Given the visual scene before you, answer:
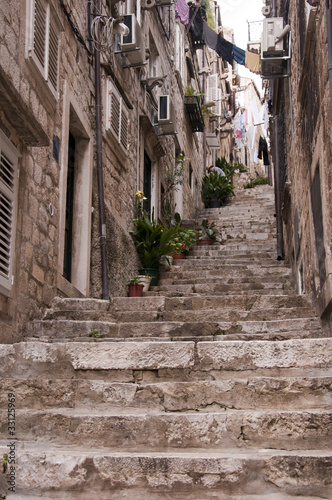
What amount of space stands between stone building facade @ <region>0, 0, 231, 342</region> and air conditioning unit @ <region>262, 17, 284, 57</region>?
191 cm

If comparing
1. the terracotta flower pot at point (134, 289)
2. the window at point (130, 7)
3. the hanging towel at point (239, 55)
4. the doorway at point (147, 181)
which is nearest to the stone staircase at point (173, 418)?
the terracotta flower pot at point (134, 289)

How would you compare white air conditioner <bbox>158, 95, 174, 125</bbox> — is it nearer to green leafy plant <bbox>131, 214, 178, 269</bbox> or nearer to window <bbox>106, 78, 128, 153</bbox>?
window <bbox>106, 78, 128, 153</bbox>

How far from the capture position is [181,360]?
12.4 feet

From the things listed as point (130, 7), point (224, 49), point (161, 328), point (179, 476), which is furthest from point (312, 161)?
point (224, 49)

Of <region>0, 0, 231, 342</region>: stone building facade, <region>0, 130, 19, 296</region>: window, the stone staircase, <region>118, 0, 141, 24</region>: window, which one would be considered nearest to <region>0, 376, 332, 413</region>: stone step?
the stone staircase

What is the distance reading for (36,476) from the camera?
2.82m

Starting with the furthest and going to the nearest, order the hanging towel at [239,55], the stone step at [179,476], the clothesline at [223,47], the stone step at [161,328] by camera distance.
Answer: the hanging towel at [239,55]
the clothesline at [223,47]
the stone step at [161,328]
the stone step at [179,476]

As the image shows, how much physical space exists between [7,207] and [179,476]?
2553mm

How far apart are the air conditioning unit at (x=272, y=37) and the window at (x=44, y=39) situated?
9.23ft

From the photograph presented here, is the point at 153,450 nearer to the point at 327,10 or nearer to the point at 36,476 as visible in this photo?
the point at 36,476

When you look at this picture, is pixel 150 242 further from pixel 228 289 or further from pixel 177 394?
pixel 177 394

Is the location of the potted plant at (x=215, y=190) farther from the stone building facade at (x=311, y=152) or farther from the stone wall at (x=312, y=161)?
the stone wall at (x=312, y=161)

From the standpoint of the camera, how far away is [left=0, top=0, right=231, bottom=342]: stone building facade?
4.60m

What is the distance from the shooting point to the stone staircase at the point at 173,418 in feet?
8.99
